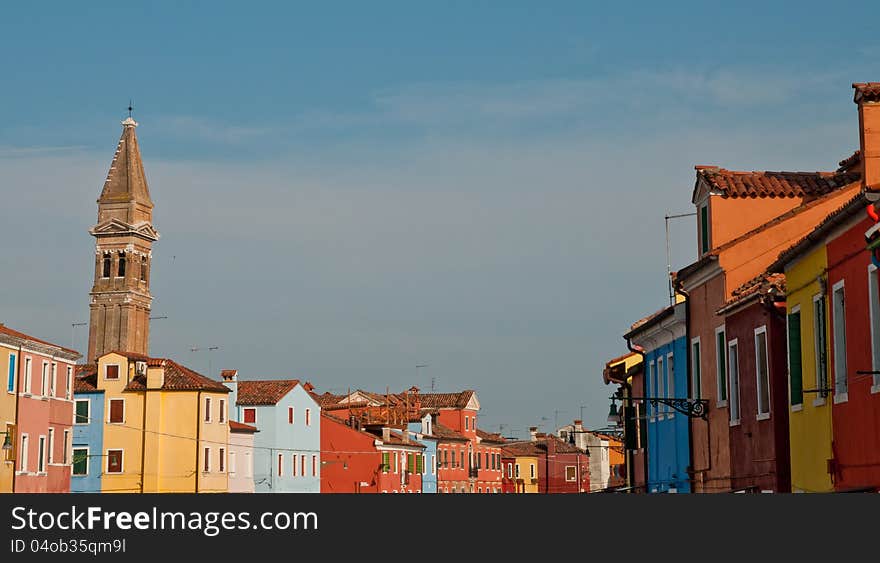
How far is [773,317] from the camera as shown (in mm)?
21391

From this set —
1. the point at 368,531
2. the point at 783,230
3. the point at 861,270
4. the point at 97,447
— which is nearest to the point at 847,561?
the point at 368,531

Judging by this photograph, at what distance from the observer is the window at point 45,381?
5847 cm

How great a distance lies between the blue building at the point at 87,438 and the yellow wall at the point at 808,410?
175ft

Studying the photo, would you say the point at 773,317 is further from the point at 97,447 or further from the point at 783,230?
the point at 97,447

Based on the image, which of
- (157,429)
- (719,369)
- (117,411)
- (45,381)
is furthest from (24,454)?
(719,369)

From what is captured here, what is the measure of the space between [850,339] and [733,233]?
29.1ft

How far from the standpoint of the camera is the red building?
69.9ft

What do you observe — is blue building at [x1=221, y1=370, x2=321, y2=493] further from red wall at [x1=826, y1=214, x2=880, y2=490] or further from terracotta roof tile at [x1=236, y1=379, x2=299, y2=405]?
red wall at [x1=826, y1=214, x2=880, y2=490]

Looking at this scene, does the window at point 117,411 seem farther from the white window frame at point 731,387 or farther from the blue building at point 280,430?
the white window frame at point 731,387

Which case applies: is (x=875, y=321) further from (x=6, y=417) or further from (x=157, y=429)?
(x=157, y=429)

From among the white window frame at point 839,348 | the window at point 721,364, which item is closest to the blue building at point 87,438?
the window at point 721,364

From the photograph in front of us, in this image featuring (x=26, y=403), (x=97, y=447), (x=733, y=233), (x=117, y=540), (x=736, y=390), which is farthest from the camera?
(x=97, y=447)

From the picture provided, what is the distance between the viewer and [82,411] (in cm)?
7081

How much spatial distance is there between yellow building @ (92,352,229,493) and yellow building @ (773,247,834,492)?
52513 mm
